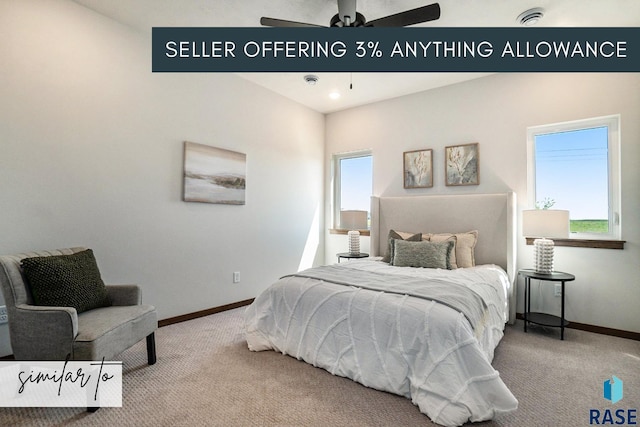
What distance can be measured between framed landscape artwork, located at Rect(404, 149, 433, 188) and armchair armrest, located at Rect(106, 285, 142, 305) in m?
3.36

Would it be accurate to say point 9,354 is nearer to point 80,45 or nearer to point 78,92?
point 78,92

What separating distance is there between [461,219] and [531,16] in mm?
2025

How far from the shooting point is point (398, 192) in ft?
14.3

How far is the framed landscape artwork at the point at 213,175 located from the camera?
329 cm

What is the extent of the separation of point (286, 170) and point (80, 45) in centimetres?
251

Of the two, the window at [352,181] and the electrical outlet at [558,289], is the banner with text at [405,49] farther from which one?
the electrical outlet at [558,289]

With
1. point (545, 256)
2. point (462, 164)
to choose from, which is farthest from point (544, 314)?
point (462, 164)

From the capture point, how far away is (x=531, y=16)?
2576 millimetres

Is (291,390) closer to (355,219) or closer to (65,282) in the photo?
(65,282)

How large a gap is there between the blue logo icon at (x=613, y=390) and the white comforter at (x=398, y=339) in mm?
643

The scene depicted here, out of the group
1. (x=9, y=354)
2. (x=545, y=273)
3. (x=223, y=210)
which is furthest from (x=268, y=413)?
(x=545, y=273)

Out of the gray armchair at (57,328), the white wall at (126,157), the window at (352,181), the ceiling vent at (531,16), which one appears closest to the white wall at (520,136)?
the window at (352,181)

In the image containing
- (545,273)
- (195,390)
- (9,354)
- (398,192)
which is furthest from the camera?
(398,192)

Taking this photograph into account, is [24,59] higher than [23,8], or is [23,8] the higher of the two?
[23,8]
